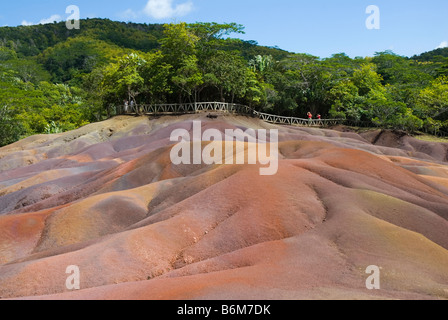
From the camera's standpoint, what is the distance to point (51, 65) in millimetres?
111562

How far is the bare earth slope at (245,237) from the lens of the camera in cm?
739

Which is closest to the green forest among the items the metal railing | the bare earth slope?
the metal railing

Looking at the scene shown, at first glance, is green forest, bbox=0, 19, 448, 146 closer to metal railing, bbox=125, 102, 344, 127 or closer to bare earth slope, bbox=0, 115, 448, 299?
metal railing, bbox=125, 102, 344, 127

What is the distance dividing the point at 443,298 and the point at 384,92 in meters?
55.6

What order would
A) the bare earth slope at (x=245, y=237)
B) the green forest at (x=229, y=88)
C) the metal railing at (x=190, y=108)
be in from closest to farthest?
the bare earth slope at (x=245, y=237) < the green forest at (x=229, y=88) < the metal railing at (x=190, y=108)

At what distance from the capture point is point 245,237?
10.6 m

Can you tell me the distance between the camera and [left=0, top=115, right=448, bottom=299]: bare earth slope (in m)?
7.39

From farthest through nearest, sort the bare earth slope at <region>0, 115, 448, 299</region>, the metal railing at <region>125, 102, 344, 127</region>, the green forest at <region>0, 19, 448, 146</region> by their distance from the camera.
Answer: the metal railing at <region>125, 102, 344, 127</region>
the green forest at <region>0, 19, 448, 146</region>
the bare earth slope at <region>0, 115, 448, 299</region>

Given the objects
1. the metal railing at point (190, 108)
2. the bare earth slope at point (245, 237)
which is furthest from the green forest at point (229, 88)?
the bare earth slope at point (245, 237)

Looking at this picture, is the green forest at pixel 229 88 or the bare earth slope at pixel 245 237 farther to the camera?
the green forest at pixel 229 88

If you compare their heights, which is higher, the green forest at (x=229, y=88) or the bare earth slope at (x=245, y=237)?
the green forest at (x=229, y=88)

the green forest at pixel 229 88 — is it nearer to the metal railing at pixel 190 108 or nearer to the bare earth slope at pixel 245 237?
the metal railing at pixel 190 108

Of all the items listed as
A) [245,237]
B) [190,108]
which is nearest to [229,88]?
[190,108]

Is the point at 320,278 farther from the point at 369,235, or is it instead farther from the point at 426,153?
the point at 426,153
